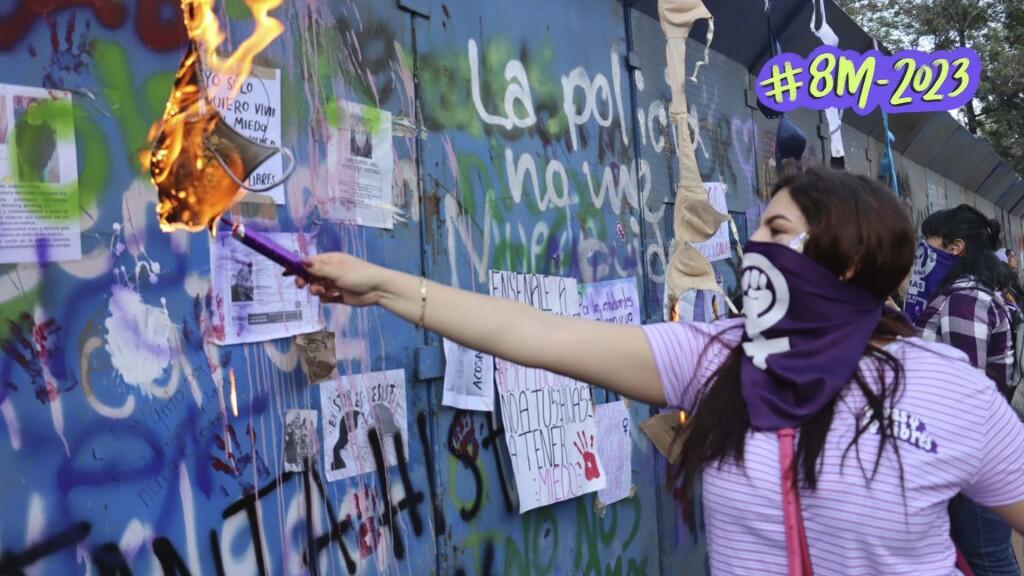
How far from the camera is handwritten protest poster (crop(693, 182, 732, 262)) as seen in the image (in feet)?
21.7

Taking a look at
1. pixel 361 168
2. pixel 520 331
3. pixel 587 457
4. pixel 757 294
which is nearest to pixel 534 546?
pixel 587 457

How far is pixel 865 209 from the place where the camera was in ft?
6.85

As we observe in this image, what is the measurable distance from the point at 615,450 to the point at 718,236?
2175 millimetres

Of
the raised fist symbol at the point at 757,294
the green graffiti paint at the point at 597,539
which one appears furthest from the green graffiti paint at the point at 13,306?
the green graffiti paint at the point at 597,539

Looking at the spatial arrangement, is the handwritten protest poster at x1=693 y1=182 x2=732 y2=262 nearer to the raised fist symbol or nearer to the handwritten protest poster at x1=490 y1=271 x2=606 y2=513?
the handwritten protest poster at x1=490 y1=271 x2=606 y2=513

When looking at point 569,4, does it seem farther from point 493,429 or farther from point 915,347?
point 915,347

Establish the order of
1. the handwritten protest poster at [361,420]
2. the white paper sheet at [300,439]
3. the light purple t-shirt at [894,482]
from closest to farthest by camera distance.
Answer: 1. the light purple t-shirt at [894,482]
2. the white paper sheet at [300,439]
3. the handwritten protest poster at [361,420]

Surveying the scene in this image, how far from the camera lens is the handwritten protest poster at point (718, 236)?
6617 mm

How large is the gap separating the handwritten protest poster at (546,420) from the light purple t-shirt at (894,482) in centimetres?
227

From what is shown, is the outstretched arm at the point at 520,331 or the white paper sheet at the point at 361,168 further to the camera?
the white paper sheet at the point at 361,168

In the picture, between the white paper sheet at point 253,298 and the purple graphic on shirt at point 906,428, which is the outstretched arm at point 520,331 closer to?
the purple graphic on shirt at point 906,428

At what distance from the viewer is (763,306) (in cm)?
213

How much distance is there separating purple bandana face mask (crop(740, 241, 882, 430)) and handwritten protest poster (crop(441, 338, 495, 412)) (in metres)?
2.02

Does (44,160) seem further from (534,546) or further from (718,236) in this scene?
(718,236)
